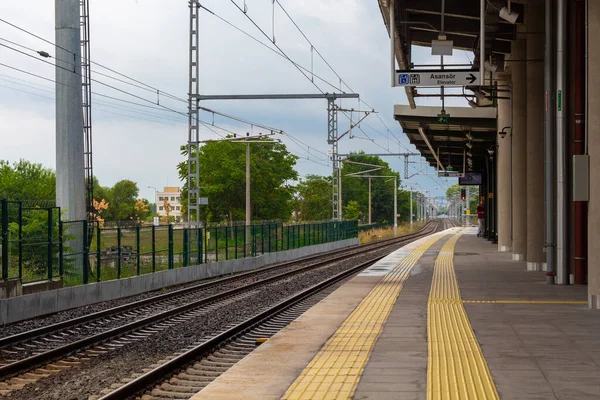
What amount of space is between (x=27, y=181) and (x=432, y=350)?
67726mm

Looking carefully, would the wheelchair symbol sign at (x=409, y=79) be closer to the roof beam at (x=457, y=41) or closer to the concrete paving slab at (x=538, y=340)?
the concrete paving slab at (x=538, y=340)

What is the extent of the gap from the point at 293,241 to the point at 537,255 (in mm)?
23935

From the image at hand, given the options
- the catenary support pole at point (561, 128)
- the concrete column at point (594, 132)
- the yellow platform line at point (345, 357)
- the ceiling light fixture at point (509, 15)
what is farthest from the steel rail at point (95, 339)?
the ceiling light fixture at point (509, 15)

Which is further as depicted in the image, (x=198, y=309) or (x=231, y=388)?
(x=198, y=309)

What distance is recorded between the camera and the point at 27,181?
72.8 m

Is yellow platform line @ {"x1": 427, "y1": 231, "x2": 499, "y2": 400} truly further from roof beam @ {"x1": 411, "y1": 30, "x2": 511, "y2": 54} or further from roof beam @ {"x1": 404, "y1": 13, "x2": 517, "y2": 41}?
roof beam @ {"x1": 411, "y1": 30, "x2": 511, "y2": 54}

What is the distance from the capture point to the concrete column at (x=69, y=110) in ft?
72.0

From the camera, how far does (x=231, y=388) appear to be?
791 centimetres

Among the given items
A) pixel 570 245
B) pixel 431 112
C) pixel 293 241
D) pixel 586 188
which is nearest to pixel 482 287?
pixel 570 245

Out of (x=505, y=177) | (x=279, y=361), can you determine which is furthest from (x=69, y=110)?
(x=505, y=177)

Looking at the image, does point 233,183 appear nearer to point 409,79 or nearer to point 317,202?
point 317,202

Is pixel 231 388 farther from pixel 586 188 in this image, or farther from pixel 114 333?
pixel 586 188

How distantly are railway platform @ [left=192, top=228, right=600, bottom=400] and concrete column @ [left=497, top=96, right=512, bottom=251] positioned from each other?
1511cm

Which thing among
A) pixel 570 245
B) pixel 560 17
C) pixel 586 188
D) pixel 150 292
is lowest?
pixel 150 292
